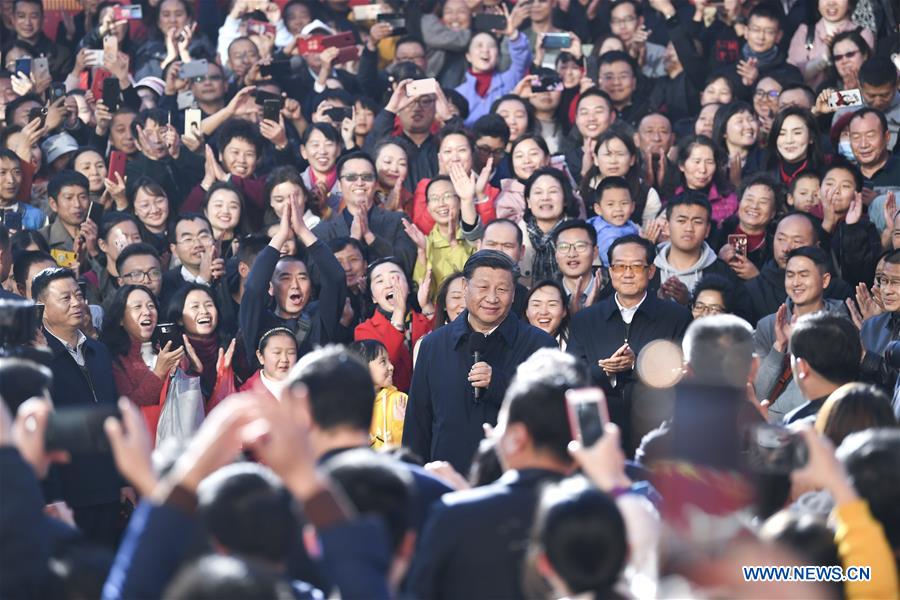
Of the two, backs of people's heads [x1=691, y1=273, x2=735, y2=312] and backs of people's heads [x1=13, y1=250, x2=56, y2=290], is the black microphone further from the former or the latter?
backs of people's heads [x1=13, y1=250, x2=56, y2=290]

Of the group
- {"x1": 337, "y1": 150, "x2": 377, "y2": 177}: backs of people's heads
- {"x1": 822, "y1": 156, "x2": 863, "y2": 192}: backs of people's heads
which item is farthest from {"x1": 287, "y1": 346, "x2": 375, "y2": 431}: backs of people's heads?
{"x1": 822, "y1": 156, "x2": 863, "y2": 192}: backs of people's heads

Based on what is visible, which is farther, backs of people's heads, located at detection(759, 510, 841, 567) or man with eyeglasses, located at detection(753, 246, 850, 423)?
man with eyeglasses, located at detection(753, 246, 850, 423)

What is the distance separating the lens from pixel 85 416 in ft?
12.7

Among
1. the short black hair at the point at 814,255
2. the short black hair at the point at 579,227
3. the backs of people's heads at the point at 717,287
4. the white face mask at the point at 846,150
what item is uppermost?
the white face mask at the point at 846,150

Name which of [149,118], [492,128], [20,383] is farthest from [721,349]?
[149,118]

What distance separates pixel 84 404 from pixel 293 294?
1.55 metres

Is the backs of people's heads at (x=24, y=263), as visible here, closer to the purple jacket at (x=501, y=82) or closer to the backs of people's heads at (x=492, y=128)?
the backs of people's heads at (x=492, y=128)

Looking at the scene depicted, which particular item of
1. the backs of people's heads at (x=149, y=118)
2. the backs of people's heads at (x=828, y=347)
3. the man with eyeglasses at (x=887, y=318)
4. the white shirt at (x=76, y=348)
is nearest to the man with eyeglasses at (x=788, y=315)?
the man with eyeglasses at (x=887, y=318)

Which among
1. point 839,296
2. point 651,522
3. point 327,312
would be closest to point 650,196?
point 839,296

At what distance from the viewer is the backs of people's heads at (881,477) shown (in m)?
3.70

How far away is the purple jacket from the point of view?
34.2ft

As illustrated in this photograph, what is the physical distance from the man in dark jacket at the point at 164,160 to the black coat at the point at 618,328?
3439mm

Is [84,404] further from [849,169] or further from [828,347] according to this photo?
[849,169]

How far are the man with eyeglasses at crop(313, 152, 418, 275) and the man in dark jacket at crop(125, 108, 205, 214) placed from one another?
132 cm
